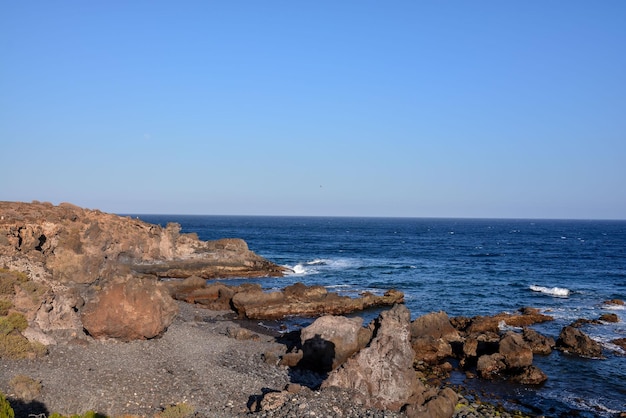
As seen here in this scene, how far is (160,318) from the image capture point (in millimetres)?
30625

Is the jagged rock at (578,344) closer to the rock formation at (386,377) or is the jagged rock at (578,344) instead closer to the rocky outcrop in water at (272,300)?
the rock formation at (386,377)

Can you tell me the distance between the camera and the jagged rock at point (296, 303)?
46219 millimetres

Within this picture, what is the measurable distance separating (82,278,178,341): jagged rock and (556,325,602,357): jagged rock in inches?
1160

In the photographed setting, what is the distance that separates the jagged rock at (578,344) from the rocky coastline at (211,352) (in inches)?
3.6

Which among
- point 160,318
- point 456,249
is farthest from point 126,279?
point 456,249

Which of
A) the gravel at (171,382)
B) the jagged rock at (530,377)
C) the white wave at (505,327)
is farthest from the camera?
the white wave at (505,327)

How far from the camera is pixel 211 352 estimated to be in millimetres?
30484

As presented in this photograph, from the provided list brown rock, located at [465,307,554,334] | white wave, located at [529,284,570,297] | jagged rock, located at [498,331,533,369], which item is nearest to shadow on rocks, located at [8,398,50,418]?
jagged rock, located at [498,331,533,369]

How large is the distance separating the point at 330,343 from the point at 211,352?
7.51 meters

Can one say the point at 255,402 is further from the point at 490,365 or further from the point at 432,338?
the point at 432,338

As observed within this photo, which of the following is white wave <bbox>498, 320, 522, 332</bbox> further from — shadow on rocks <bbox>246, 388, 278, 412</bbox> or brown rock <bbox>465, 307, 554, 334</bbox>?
shadow on rocks <bbox>246, 388, 278, 412</bbox>

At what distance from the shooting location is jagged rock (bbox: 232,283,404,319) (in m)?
46.2

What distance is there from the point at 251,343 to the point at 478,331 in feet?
64.2

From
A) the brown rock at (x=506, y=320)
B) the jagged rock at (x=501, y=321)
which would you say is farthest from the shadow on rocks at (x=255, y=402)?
the brown rock at (x=506, y=320)
